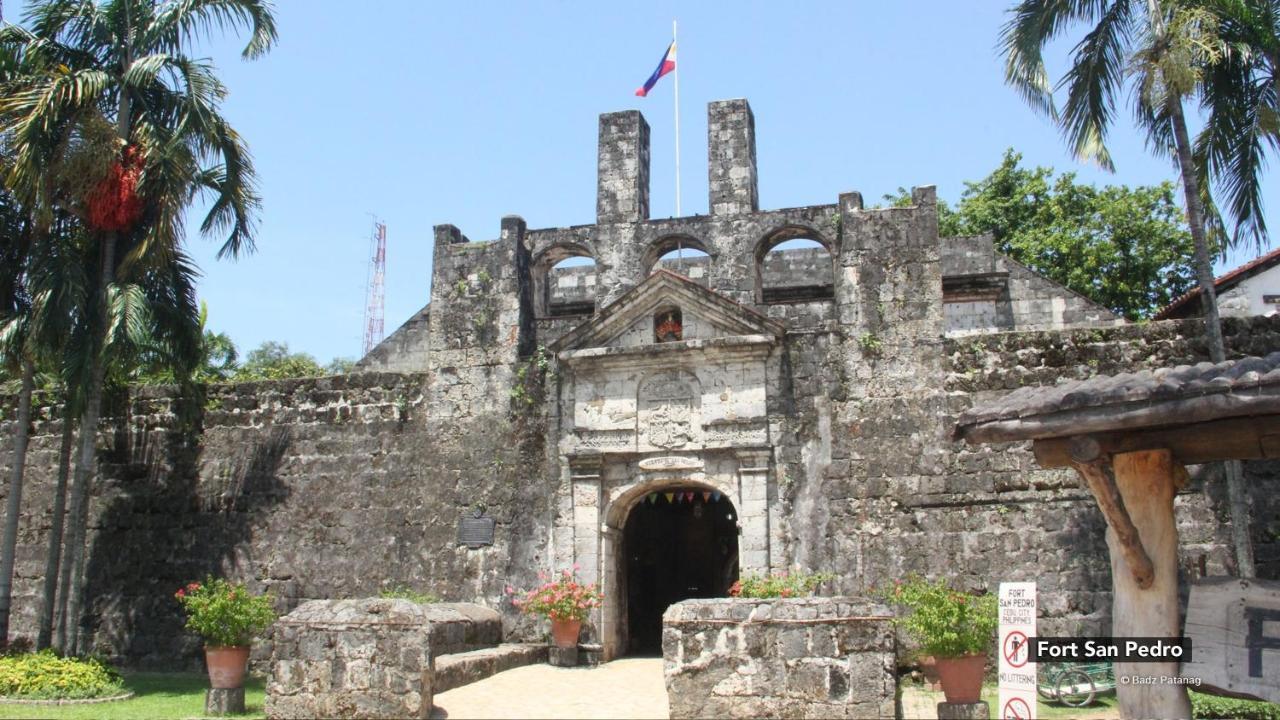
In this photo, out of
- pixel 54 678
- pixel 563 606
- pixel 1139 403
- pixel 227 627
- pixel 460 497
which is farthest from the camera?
pixel 460 497

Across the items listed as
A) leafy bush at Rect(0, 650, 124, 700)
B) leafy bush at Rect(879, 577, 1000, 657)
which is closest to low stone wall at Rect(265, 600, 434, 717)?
leafy bush at Rect(879, 577, 1000, 657)

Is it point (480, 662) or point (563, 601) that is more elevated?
point (563, 601)

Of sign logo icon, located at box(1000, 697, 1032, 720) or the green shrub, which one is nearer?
sign logo icon, located at box(1000, 697, 1032, 720)

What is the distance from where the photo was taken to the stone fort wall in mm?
12047

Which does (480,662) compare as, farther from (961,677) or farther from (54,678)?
(54,678)

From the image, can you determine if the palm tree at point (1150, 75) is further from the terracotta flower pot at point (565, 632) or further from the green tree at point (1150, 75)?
the terracotta flower pot at point (565, 632)

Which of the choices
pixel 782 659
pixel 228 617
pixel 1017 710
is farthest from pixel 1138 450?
pixel 228 617

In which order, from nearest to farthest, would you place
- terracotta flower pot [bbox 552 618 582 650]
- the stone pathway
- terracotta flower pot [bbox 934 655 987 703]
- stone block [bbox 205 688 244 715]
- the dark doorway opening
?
terracotta flower pot [bbox 934 655 987 703]
the stone pathway
stone block [bbox 205 688 244 715]
terracotta flower pot [bbox 552 618 582 650]
the dark doorway opening

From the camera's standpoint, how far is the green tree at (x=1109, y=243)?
2377 centimetres

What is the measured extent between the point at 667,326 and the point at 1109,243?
14543 millimetres

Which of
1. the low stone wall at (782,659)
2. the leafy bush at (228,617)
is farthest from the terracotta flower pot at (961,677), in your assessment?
the leafy bush at (228,617)

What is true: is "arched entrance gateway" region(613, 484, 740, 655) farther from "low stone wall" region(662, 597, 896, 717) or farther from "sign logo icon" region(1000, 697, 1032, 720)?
"sign logo icon" region(1000, 697, 1032, 720)

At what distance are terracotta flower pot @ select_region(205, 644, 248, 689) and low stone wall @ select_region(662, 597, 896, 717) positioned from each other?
4.83 meters

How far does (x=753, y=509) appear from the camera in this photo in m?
12.9
